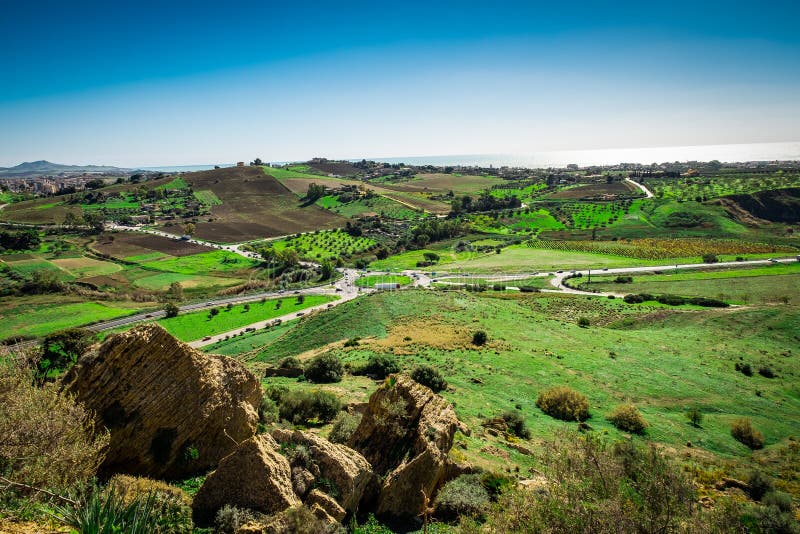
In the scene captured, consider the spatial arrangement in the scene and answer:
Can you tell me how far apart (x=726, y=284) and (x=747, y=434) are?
74062 mm

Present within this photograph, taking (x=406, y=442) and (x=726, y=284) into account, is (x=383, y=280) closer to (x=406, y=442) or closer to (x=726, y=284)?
(x=726, y=284)

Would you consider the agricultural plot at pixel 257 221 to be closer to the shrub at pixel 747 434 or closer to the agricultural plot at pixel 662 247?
the agricultural plot at pixel 662 247

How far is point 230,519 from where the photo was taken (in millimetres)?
12219

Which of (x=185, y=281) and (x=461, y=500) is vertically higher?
(x=461, y=500)

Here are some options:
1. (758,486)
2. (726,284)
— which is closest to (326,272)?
(726,284)

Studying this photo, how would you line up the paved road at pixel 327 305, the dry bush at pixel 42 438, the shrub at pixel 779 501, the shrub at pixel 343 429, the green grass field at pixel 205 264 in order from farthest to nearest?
the green grass field at pixel 205 264 < the paved road at pixel 327 305 < the shrub at pixel 343 429 < the shrub at pixel 779 501 < the dry bush at pixel 42 438

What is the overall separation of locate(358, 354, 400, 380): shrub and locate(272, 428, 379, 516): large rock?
61.4ft

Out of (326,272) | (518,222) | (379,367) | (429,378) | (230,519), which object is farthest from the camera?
(518,222)

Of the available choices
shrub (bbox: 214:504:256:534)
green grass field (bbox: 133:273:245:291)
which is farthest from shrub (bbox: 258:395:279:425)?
green grass field (bbox: 133:273:245:291)

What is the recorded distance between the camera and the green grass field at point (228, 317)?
75.4m

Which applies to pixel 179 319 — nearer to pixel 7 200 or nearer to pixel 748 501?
pixel 748 501

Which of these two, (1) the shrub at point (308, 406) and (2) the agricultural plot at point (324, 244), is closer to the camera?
(1) the shrub at point (308, 406)

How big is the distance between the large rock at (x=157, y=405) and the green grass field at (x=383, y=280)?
87316mm

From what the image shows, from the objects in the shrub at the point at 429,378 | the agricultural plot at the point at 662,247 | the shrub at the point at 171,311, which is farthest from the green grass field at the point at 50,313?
the agricultural plot at the point at 662,247
